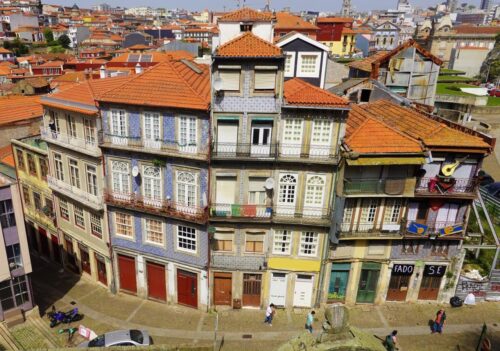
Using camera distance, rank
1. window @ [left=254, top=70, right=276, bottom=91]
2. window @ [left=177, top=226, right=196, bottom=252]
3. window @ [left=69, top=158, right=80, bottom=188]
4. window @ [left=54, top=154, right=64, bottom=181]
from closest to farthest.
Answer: window @ [left=254, top=70, right=276, bottom=91], window @ [left=177, top=226, right=196, bottom=252], window @ [left=69, top=158, right=80, bottom=188], window @ [left=54, top=154, right=64, bottom=181]

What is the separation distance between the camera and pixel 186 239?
89.9ft

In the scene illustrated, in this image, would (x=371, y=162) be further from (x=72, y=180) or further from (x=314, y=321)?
(x=72, y=180)

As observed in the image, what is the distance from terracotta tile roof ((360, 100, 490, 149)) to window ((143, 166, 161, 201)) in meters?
16.5

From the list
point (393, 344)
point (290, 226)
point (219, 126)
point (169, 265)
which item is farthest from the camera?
point (169, 265)

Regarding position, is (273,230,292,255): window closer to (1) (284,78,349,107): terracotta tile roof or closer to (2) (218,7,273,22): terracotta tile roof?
(1) (284,78,349,107): terracotta tile roof

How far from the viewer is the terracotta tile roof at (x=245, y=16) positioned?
94.1ft

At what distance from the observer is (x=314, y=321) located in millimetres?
27484

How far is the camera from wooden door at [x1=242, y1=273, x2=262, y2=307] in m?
28.0

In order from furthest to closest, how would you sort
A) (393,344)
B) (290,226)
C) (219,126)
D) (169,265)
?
(169,265) → (290,226) → (219,126) → (393,344)

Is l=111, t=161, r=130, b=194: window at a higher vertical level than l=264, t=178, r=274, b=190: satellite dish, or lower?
lower

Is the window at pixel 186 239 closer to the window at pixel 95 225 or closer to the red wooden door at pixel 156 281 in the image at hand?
the red wooden door at pixel 156 281

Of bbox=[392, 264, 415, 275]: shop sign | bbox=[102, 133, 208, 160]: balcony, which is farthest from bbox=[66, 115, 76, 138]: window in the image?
bbox=[392, 264, 415, 275]: shop sign

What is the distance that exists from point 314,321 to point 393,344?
5.87 meters

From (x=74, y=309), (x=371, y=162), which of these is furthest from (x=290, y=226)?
(x=74, y=309)
